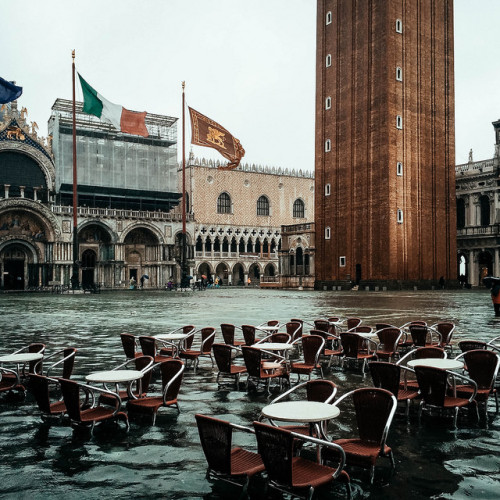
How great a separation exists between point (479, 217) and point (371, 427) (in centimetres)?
5045

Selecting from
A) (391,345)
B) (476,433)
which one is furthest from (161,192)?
(476,433)

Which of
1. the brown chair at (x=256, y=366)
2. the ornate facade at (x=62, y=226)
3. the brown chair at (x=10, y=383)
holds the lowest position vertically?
the brown chair at (x=10, y=383)

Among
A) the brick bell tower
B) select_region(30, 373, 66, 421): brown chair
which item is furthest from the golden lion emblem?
select_region(30, 373, 66, 421): brown chair

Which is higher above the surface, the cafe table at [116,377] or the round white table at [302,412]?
the round white table at [302,412]

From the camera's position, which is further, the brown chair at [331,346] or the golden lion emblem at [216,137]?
the golden lion emblem at [216,137]

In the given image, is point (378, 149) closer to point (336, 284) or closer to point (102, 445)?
point (336, 284)

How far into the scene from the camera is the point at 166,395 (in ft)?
22.2

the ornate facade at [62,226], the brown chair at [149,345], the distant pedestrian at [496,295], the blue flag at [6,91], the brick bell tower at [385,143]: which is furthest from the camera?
the ornate facade at [62,226]

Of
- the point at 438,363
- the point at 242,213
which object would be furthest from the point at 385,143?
the point at 438,363

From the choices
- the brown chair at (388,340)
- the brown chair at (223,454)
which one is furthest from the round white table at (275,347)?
the brown chair at (223,454)

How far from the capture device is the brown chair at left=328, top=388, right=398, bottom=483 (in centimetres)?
490

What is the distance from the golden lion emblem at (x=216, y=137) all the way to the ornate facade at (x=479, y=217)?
2691cm

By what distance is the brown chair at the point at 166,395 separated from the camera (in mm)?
6719

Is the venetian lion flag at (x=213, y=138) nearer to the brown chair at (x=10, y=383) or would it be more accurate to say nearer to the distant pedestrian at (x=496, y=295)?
the distant pedestrian at (x=496, y=295)
